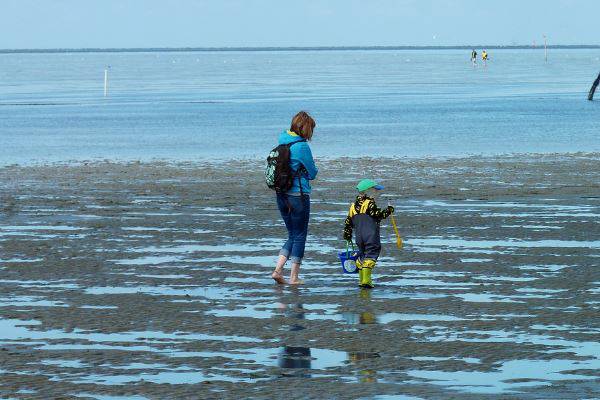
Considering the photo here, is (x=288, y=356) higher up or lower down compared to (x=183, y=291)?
lower down

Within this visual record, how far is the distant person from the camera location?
12.7m

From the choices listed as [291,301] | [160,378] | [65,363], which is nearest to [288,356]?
[160,378]

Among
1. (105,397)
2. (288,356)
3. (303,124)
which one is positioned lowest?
(105,397)

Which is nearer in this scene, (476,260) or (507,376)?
(507,376)

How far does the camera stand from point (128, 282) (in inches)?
503

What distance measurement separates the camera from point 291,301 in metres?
11.7

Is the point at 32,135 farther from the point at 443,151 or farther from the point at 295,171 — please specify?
the point at 295,171

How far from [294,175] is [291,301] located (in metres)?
1.53

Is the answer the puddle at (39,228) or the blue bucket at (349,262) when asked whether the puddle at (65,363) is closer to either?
the blue bucket at (349,262)

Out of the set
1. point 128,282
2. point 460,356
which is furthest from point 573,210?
point 460,356

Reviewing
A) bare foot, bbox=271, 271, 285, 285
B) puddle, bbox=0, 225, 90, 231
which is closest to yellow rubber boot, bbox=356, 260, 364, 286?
bare foot, bbox=271, 271, 285, 285

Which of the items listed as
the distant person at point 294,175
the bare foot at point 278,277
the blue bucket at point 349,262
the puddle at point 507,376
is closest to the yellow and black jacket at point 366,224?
the blue bucket at point 349,262

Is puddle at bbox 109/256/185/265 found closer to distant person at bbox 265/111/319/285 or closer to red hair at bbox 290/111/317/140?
distant person at bbox 265/111/319/285

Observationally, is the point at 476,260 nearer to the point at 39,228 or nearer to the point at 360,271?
the point at 360,271
